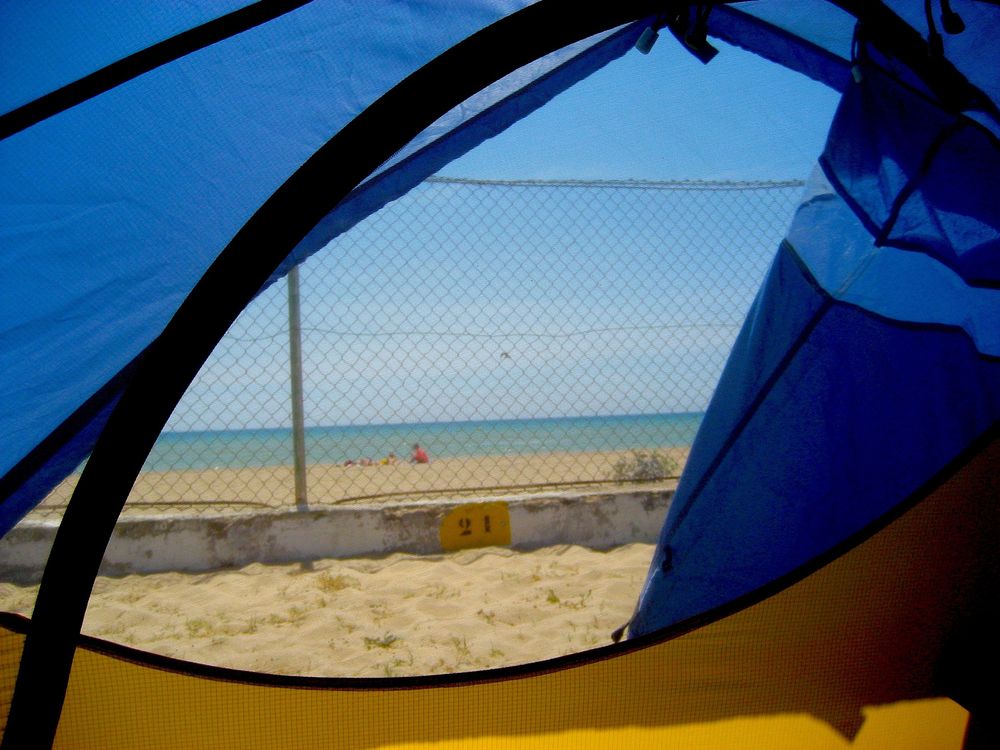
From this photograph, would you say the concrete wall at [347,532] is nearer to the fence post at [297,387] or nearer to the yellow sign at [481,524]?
the yellow sign at [481,524]

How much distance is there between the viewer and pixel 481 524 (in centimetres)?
346

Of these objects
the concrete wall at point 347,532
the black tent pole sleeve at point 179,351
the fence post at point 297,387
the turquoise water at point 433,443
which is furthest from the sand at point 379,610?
the black tent pole sleeve at point 179,351

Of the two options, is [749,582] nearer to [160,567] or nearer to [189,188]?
[189,188]

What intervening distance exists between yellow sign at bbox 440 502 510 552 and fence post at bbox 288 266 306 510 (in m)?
0.70

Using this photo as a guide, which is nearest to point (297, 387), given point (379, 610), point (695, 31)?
point (379, 610)

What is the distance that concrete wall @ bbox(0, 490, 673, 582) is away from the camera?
3145mm

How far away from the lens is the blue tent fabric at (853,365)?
1.56m

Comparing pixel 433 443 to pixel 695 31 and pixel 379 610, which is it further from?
Result: pixel 695 31

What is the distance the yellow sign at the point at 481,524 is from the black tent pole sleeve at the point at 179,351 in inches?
113

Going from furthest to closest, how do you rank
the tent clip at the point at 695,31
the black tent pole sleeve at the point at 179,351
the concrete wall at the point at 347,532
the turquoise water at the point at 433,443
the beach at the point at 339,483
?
the turquoise water at the point at 433,443
the beach at the point at 339,483
the concrete wall at the point at 347,532
the tent clip at the point at 695,31
the black tent pole sleeve at the point at 179,351

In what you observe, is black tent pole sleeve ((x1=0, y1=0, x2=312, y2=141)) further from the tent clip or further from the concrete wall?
the concrete wall

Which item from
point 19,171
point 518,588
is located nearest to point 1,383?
point 19,171

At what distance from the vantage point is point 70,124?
1025mm

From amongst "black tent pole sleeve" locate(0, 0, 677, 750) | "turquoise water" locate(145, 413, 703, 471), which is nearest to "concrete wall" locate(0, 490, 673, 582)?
"turquoise water" locate(145, 413, 703, 471)
